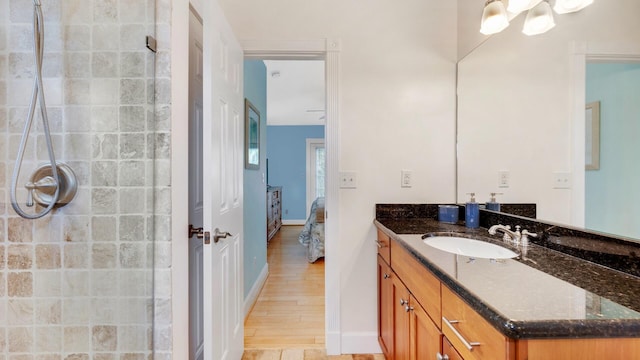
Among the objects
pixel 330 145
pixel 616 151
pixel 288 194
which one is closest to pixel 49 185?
pixel 330 145

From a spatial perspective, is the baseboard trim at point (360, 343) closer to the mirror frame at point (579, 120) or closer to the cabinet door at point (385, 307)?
the cabinet door at point (385, 307)

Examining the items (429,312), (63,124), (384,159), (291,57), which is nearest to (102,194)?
(63,124)

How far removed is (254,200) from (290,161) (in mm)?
4636

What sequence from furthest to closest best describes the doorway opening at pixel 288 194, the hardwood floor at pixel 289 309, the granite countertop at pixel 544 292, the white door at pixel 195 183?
1. the doorway opening at pixel 288 194
2. the hardwood floor at pixel 289 309
3. the white door at pixel 195 183
4. the granite countertop at pixel 544 292

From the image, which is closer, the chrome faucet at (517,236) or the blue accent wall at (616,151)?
the blue accent wall at (616,151)

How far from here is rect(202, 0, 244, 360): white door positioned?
1241mm

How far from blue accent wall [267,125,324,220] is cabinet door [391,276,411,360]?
5868 millimetres

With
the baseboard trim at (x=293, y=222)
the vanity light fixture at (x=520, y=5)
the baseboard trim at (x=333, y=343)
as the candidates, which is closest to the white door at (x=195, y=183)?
the baseboard trim at (x=333, y=343)

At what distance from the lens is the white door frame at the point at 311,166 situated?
733 centimetres

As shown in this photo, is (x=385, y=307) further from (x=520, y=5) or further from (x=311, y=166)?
(x=311, y=166)

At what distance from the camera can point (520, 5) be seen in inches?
55.2

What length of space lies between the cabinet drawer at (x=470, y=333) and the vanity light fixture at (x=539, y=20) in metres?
1.22

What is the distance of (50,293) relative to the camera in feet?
3.64

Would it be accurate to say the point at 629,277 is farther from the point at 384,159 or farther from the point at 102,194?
the point at 102,194
